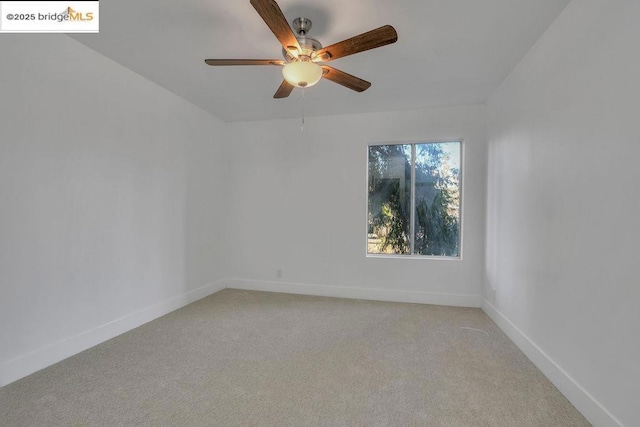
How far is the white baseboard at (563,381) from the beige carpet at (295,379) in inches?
2.2

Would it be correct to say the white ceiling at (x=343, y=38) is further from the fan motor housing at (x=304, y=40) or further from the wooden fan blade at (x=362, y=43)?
the wooden fan blade at (x=362, y=43)

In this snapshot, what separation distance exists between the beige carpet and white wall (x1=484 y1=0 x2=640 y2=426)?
33 cm

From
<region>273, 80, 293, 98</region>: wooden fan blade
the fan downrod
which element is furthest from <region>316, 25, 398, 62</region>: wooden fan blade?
<region>273, 80, 293, 98</region>: wooden fan blade

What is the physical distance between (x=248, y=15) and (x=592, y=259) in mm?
2600

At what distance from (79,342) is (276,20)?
283cm

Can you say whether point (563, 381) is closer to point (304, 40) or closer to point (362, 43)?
point (362, 43)

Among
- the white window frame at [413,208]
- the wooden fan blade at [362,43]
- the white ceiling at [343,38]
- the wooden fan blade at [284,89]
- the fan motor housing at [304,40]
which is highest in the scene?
the white ceiling at [343,38]

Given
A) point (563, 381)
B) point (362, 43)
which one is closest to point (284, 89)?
point (362, 43)

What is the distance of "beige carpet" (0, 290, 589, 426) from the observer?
1.67m

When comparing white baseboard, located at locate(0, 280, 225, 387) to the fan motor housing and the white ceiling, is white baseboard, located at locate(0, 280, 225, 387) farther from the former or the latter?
the fan motor housing

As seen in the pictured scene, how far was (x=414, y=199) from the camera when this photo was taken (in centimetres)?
388

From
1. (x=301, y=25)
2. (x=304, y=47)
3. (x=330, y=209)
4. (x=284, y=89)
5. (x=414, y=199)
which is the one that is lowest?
(x=330, y=209)

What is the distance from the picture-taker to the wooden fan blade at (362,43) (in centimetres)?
163

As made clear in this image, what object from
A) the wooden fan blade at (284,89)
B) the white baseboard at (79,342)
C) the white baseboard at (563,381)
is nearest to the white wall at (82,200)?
the white baseboard at (79,342)
